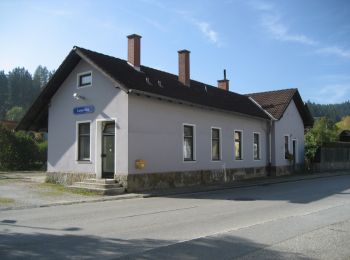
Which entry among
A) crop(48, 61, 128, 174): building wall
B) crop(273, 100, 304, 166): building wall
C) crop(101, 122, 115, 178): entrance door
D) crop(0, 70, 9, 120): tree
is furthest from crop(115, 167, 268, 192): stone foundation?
crop(0, 70, 9, 120): tree

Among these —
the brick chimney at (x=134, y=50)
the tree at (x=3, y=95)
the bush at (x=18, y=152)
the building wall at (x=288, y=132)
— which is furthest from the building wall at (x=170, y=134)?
the tree at (x=3, y=95)

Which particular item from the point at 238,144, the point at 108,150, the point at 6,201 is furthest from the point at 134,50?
the point at 6,201

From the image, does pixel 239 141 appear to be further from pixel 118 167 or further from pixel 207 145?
pixel 118 167

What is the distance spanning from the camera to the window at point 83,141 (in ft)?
63.2

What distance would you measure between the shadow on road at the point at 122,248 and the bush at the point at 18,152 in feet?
83.9

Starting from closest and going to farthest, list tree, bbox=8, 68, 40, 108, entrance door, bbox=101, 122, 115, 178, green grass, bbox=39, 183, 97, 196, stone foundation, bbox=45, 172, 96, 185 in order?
green grass, bbox=39, 183, 97, 196 < entrance door, bbox=101, 122, 115, 178 < stone foundation, bbox=45, 172, 96, 185 < tree, bbox=8, 68, 40, 108

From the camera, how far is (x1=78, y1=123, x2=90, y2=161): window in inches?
758

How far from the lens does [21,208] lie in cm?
1284

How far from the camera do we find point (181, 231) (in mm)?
8750

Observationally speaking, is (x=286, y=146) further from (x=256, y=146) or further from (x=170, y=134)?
(x=170, y=134)

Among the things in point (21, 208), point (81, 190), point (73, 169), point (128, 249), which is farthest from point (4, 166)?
point (128, 249)

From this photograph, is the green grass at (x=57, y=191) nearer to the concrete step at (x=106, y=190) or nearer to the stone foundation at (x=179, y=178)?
the concrete step at (x=106, y=190)

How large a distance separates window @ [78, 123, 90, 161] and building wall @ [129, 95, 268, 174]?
2.91 metres

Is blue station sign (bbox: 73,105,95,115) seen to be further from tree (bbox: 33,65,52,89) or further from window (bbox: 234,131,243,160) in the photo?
tree (bbox: 33,65,52,89)
